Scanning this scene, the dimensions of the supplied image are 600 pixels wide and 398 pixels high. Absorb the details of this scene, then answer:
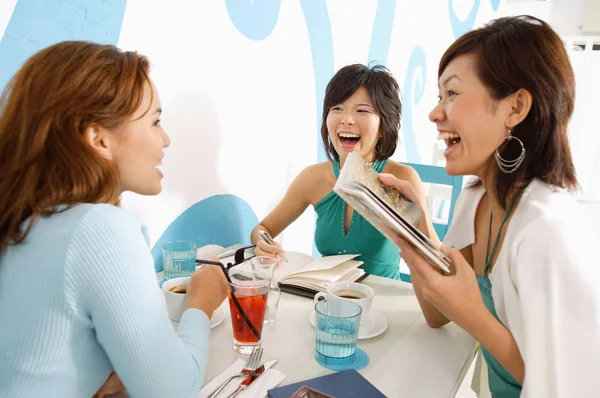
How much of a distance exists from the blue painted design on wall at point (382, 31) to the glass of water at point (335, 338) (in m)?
1.88

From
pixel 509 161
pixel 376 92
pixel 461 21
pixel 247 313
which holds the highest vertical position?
pixel 461 21

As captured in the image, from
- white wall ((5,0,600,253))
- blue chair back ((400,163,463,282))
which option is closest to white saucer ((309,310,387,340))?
white wall ((5,0,600,253))

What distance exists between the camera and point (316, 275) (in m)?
1.15

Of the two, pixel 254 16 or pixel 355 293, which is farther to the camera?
pixel 254 16

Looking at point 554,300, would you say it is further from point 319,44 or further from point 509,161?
point 319,44

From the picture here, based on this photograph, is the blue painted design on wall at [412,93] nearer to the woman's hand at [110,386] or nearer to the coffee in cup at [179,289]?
the coffee in cup at [179,289]

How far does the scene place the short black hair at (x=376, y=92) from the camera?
1.50m

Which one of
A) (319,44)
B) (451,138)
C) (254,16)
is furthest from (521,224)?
(319,44)

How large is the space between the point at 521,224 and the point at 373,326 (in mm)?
370

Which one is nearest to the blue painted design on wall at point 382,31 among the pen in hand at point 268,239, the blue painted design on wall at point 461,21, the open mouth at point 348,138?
the open mouth at point 348,138

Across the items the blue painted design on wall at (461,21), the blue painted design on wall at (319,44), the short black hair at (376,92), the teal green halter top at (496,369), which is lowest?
the teal green halter top at (496,369)

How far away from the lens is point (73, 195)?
2.06 ft

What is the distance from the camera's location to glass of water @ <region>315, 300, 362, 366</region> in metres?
0.81

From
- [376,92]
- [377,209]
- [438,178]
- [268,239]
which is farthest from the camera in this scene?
[438,178]
